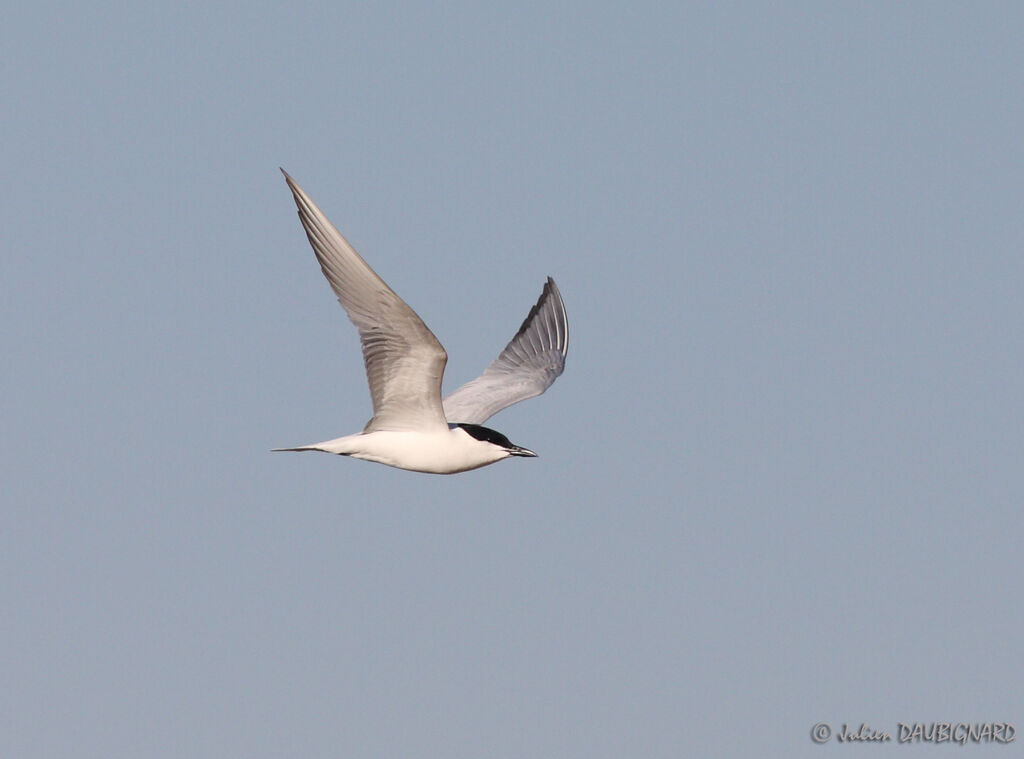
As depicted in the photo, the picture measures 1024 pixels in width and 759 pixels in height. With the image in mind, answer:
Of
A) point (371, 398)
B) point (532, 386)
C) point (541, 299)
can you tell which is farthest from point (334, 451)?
point (541, 299)

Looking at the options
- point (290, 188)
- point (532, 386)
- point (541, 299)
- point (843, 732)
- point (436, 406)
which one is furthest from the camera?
point (541, 299)

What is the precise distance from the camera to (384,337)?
723 inches

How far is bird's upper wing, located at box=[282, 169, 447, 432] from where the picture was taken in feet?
56.4

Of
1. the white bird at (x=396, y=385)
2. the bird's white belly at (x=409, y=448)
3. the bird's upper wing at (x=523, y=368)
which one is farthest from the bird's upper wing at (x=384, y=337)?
the bird's upper wing at (x=523, y=368)

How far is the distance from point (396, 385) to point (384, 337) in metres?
0.94

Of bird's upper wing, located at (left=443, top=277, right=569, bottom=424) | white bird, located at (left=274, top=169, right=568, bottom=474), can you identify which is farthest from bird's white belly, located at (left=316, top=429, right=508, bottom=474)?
bird's upper wing, located at (left=443, top=277, right=569, bottom=424)

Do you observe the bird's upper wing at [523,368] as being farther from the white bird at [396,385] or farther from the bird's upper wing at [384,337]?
the bird's upper wing at [384,337]

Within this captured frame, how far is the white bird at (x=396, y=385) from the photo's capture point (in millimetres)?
17359

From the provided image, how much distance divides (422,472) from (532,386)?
5.40 m

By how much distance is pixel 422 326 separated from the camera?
1805cm

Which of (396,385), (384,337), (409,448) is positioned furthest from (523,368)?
(384,337)

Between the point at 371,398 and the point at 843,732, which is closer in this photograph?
the point at 371,398

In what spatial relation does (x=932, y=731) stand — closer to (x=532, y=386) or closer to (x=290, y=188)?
(x=532, y=386)

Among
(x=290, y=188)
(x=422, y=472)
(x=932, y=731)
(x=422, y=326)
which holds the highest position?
(x=290, y=188)
